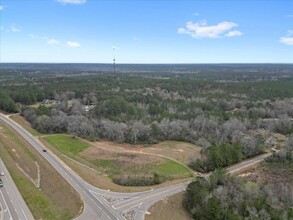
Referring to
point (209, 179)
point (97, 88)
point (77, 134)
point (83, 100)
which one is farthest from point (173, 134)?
point (97, 88)

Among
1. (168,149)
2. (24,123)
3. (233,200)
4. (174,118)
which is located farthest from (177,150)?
(24,123)

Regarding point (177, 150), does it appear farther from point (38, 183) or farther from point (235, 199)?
point (38, 183)

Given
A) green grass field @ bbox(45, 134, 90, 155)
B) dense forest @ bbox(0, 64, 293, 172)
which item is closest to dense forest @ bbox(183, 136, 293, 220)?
dense forest @ bbox(0, 64, 293, 172)

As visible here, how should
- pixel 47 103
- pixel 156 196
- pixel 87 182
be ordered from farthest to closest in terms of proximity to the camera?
pixel 47 103, pixel 87 182, pixel 156 196

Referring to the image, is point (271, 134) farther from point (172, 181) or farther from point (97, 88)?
point (97, 88)

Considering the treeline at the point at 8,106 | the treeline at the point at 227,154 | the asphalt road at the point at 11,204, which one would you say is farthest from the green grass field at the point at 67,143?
the treeline at the point at 8,106

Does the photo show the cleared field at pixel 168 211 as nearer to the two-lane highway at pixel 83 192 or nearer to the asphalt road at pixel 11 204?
the two-lane highway at pixel 83 192

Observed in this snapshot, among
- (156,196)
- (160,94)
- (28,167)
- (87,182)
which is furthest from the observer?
(160,94)
